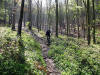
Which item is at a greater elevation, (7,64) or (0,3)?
(0,3)

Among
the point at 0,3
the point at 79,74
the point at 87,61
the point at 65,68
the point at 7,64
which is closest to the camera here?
the point at 7,64

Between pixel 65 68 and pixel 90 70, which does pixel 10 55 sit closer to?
pixel 65 68

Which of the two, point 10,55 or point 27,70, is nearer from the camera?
point 27,70

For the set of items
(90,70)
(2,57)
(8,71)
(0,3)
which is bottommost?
(90,70)

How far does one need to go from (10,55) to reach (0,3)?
3079 cm

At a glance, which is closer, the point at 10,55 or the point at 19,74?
the point at 19,74

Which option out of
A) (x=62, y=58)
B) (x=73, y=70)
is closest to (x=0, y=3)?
(x=62, y=58)

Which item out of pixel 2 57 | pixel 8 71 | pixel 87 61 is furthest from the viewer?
pixel 87 61

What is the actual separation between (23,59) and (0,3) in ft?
102

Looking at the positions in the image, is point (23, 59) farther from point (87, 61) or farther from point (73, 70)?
point (87, 61)

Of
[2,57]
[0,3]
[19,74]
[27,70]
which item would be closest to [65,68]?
[27,70]

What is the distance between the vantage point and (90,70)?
9.37 meters

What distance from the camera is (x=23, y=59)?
7766 mm

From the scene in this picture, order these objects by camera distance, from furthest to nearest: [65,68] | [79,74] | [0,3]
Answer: [0,3], [65,68], [79,74]
